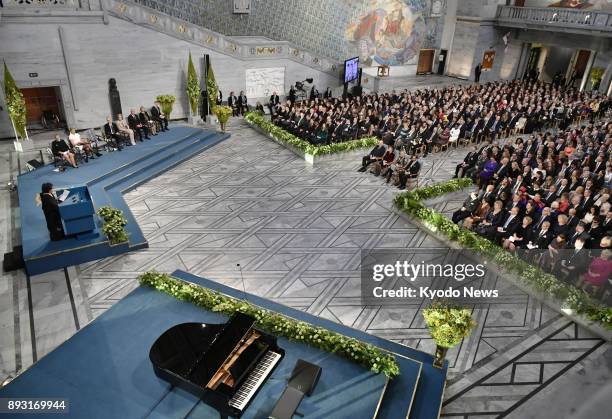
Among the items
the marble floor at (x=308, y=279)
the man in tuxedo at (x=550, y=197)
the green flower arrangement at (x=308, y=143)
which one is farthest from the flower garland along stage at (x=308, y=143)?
the man in tuxedo at (x=550, y=197)

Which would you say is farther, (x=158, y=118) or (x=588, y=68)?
(x=588, y=68)

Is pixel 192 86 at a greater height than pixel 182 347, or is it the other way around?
pixel 192 86

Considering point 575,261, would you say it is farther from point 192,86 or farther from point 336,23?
point 336,23

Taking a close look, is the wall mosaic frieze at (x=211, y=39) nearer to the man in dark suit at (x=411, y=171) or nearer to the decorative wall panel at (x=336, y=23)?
the decorative wall panel at (x=336, y=23)

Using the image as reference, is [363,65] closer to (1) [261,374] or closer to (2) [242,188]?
(2) [242,188]

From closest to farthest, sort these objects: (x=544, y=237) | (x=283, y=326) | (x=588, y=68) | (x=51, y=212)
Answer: (x=283, y=326) → (x=51, y=212) → (x=544, y=237) → (x=588, y=68)

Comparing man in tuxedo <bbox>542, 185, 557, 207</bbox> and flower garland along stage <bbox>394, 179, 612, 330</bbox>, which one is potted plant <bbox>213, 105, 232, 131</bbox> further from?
man in tuxedo <bbox>542, 185, 557, 207</bbox>

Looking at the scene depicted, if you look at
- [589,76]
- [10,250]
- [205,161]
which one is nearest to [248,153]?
[205,161]

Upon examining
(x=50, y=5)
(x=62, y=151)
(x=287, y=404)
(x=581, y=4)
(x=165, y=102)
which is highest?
(x=581, y=4)

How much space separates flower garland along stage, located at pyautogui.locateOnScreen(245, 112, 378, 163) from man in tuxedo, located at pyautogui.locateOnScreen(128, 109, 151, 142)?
4035 millimetres

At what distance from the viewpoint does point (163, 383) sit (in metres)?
5.42

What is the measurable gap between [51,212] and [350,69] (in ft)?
51.8

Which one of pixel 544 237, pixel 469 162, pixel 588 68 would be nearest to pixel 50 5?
pixel 469 162

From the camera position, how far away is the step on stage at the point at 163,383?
202 inches
